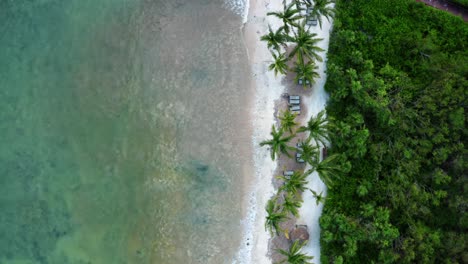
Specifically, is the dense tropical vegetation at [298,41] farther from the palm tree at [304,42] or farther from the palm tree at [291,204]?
the palm tree at [291,204]

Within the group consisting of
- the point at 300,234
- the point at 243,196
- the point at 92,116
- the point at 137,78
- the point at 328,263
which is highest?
the point at 137,78

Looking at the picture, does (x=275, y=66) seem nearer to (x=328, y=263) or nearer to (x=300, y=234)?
(x=300, y=234)

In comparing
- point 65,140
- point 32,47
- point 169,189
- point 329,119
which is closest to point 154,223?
point 169,189

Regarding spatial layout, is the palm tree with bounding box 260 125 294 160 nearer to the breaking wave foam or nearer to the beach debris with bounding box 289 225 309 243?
the beach debris with bounding box 289 225 309 243

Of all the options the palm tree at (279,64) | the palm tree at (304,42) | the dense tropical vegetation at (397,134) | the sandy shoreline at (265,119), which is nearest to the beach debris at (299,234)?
the sandy shoreline at (265,119)

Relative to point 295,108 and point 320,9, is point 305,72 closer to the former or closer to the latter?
point 295,108
